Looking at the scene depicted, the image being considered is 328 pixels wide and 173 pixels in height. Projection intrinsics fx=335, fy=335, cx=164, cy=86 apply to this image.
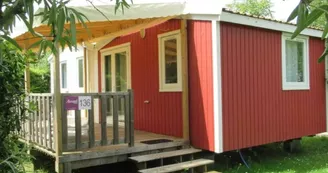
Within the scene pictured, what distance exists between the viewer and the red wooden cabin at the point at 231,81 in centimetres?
547

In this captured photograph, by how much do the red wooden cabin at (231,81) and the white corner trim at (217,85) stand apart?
0.02 m

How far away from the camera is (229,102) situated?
5566mm

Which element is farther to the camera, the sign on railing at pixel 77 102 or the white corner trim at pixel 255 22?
the white corner trim at pixel 255 22

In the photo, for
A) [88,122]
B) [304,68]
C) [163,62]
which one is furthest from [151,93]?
[304,68]

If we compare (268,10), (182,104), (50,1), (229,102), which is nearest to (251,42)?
(229,102)

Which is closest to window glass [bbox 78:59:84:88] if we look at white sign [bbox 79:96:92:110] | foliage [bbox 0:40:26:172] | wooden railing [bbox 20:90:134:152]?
wooden railing [bbox 20:90:134:152]

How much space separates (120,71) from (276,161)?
4.09 meters

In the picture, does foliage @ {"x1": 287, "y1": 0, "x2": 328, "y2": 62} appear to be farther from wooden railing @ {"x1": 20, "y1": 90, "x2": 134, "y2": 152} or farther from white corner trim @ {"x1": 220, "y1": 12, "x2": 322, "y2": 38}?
white corner trim @ {"x1": 220, "y1": 12, "x2": 322, "y2": 38}

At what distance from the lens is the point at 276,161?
655cm

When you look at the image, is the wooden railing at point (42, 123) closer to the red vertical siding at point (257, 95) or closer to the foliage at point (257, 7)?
the red vertical siding at point (257, 95)

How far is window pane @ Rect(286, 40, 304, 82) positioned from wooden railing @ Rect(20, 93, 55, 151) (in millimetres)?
4676

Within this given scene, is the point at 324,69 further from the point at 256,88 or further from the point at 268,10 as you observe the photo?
the point at 268,10

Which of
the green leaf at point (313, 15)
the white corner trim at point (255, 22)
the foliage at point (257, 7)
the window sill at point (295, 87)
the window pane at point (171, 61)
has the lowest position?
the window sill at point (295, 87)

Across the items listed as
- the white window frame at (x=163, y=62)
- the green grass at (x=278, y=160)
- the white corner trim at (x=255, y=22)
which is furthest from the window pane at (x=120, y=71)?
the white corner trim at (x=255, y=22)
